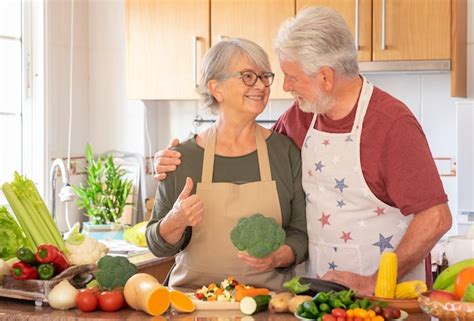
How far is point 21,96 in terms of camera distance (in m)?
4.66

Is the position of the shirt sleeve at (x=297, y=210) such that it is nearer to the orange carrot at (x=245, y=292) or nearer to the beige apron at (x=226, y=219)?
the beige apron at (x=226, y=219)

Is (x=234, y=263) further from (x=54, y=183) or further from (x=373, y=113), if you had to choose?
(x=54, y=183)

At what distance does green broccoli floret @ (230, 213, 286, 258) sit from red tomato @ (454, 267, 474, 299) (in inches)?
21.9

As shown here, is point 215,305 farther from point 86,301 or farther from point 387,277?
point 387,277

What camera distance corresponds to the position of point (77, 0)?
494 centimetres

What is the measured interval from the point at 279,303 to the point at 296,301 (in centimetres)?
6

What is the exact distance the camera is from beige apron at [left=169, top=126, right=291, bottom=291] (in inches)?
116

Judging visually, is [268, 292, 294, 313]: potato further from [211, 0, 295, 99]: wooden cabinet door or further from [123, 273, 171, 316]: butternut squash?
[211, 0, 295, 99]: wooden cabinet door

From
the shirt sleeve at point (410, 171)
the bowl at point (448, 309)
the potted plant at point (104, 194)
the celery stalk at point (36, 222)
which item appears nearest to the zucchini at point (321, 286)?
the bowl at point (448, 309)

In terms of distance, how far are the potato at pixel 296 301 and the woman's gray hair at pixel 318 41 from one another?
0.75 meters

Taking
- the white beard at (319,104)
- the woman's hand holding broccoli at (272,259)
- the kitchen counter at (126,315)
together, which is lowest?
the kitchen counter at (126,315)

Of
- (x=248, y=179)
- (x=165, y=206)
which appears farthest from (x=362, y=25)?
(x=165, y=206)

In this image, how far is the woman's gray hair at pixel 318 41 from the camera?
2.84 m

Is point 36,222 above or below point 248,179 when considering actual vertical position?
below
